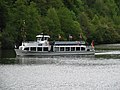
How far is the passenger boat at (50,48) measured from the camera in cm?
12444

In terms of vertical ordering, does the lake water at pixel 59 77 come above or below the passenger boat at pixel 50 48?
below

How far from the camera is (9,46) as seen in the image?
148000 millimetres

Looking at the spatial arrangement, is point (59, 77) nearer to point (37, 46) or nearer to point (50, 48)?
point (37, 46)

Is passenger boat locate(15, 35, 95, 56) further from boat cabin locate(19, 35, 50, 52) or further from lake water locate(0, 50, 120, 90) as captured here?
lake water locate(0, 50, 120, 90)

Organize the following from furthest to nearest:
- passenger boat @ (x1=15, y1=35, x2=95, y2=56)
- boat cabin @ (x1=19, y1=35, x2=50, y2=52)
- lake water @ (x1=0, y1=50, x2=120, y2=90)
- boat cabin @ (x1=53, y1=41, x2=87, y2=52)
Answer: boat cabin @ (x1=53, y1=41, x2=87, y2=52) < boat cabin @ (x1=19, y1=35, x2=50, y2=52) < passenger boat @ (x1=15, y1=35, x2=95, y2=56) < lake water @ (x1=0, y1=50, x2=120, y2=90)

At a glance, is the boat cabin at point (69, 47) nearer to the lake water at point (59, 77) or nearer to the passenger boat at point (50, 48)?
the passenger boat at point (50, 48)

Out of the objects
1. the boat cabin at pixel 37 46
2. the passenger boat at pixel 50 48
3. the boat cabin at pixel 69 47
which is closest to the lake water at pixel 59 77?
the passenger boat at pixel 50 48

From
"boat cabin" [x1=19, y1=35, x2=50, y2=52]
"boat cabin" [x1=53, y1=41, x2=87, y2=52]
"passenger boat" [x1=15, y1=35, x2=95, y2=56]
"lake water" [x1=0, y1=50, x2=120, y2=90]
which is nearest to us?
"lake water" [x1=0, y1=50, x2=120, y2=90]

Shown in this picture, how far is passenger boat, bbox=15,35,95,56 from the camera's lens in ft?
408

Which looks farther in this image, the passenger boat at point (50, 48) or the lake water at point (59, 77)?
the passenger boat at point (50, 48)

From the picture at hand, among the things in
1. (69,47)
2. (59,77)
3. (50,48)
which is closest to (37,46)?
(50,48)

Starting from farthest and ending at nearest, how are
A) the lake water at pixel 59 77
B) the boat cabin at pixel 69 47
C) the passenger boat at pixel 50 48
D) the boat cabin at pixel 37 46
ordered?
1. the boat cabin at pixel 69 47
2. the boat cabin at pixel 37 46
3. the passenger boat at pixel 50 48
4. the lake water at pixel 59 77

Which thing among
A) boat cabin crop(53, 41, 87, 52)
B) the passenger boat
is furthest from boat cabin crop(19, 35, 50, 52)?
boat cabin crop(53, 41, 87, 52)

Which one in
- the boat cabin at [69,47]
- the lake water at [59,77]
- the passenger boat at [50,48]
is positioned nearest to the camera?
the lake water at [59,77]
